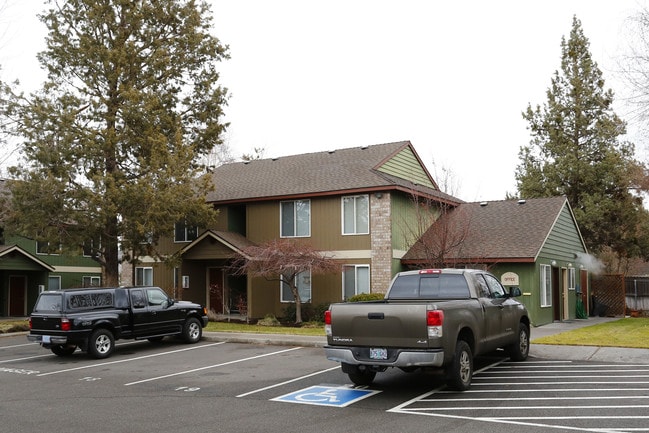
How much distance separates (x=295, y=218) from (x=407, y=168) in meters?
5.55

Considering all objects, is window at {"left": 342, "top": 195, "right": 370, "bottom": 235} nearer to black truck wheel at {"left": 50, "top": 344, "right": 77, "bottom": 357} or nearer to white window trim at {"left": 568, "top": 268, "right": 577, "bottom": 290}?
white window trim at {"left": 568, "top": 268, "right": 577, "bottom": 290}

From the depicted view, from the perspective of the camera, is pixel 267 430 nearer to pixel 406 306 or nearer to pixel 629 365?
pixel 406 306

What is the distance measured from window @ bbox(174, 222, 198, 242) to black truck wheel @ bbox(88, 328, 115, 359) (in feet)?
41.4

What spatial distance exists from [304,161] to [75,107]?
10.1m

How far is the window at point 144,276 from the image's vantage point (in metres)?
29.2

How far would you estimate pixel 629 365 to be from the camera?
1242cm

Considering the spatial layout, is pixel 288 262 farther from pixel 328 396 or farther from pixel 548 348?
pixel 328 396

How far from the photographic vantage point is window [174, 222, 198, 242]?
27906 millimetres

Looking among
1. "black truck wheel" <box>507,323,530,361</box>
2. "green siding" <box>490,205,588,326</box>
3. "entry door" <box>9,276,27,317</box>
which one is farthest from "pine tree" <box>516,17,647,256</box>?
"entry door" <box>9,276,27,317</box>

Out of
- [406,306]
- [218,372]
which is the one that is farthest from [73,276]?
[406,306]

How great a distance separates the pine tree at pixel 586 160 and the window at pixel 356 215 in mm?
16512

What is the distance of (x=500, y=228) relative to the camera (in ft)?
79.2

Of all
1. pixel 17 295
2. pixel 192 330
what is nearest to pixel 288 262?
pixel 192 330

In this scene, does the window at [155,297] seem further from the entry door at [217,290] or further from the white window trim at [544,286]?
the white window trim at [544,286]
